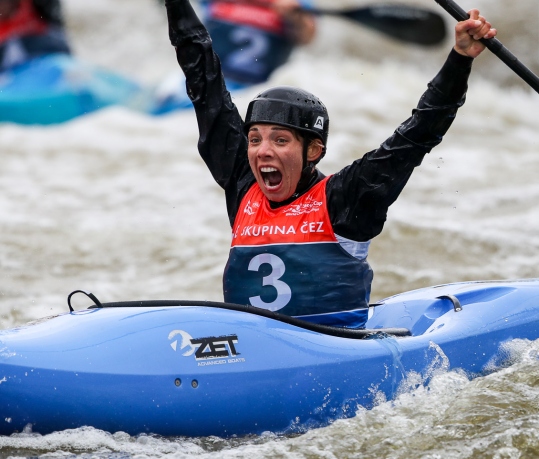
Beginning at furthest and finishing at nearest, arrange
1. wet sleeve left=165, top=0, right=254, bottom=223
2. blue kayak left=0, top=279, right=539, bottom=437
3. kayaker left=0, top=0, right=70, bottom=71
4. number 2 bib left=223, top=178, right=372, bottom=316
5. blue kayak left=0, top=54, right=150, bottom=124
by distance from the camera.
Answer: kayaker left=0, top=0, right=70, bottom=71, blue kayak left=0, top=54, right=150, bottom=124, wet sleeve left=165, top=0, right=254, bottom=223, number 2 bib left=223, top=178, right=372, bottom=316, blue kayak left=0, top=279, right=539, bottom=437

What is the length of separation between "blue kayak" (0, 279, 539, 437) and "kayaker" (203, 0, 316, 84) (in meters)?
9.23

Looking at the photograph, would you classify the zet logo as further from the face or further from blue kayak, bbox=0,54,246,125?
blue kayak, bbox=0,54,246,125

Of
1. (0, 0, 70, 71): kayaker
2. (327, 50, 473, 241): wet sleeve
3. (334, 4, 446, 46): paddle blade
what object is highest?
(0, 0, 70, 71): kayaker

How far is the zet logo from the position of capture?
3.19m

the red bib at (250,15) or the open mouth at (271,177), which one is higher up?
the red bib at (250,15)

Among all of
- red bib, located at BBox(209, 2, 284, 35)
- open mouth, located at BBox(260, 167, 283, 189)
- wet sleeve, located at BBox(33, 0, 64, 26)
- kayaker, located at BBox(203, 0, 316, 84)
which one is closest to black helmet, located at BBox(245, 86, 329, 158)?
open mouth, located at BBox(260, 167, 283, 189)

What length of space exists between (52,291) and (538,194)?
4.99m

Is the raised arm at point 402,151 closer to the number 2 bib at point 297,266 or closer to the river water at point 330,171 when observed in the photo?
the number 2 bib at point 297,266

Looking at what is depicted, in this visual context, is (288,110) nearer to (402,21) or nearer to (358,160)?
(358,160)

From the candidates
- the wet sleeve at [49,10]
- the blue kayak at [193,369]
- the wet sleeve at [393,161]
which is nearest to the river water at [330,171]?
the blue kayak at [193,369]

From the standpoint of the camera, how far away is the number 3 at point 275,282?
11.9ft

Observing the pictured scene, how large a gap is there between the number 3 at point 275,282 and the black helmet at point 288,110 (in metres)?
0.53

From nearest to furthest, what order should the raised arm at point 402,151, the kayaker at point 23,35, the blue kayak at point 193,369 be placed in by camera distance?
1. the blue kayak at point 193,369
2. the raised arm at point 402,151
3. the kayaker at point 23,35

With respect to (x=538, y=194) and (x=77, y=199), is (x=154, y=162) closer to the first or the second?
(x=77, y=199)
